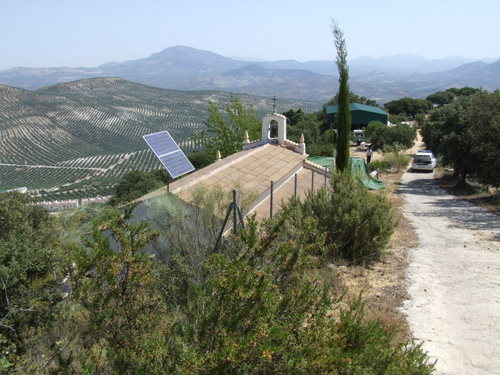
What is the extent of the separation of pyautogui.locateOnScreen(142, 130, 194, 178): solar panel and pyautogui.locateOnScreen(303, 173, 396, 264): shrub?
413 cm

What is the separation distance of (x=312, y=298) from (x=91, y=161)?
90.9 metres

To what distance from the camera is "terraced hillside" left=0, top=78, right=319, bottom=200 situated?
73.9 m

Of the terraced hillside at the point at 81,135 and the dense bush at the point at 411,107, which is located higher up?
the dense bush at the point at 411,107

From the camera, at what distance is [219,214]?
9.07 m

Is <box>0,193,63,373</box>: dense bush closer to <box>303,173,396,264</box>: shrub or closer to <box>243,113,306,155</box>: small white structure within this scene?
<box>303,173,396,264</box>: shrub

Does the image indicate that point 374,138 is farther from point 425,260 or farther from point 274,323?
point 274,323

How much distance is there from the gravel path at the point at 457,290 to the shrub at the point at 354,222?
1.07 meters

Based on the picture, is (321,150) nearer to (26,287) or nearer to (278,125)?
(278,125)

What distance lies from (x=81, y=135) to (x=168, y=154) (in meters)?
113

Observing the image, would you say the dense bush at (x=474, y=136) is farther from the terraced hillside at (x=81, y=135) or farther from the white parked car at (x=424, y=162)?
the terraced hillside at (x=81, y=135)

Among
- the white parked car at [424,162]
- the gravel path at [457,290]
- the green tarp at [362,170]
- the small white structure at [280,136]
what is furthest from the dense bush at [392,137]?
the gravel path at [457,290]

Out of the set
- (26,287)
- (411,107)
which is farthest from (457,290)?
(411,107)

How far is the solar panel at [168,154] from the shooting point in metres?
13.0

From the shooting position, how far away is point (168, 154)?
13586 mm
